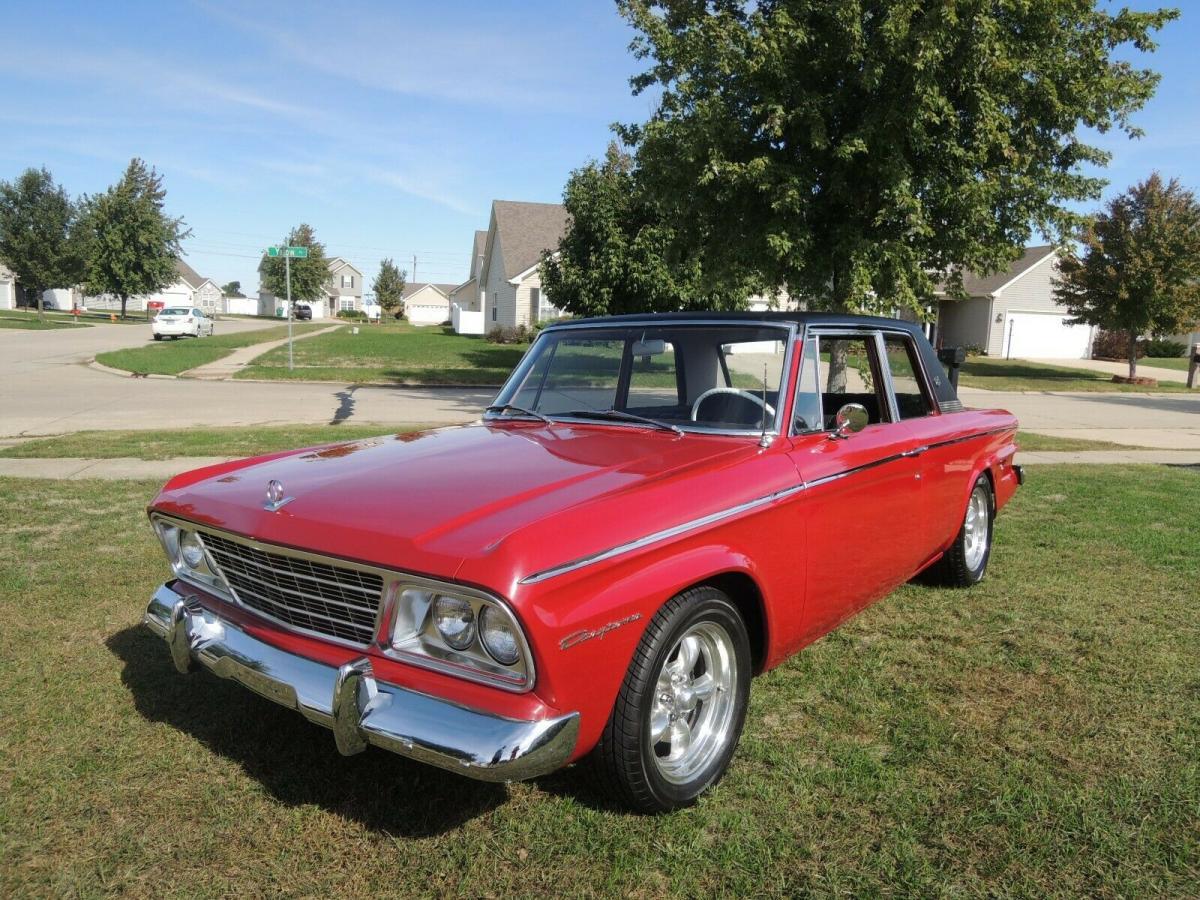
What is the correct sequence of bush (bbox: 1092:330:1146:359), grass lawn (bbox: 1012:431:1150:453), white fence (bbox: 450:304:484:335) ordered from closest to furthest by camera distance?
grass lawn (bbox: 1012:431:1150:453), bush (bbox: 1092:330:1146:359), white fence (bbox: 450:304:484:335)

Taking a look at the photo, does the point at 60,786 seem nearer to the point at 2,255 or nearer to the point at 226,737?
the point at 226,737

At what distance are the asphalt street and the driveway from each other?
2 centimetres

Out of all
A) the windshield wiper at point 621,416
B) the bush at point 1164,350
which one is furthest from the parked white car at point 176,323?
the bush at point 1164,350

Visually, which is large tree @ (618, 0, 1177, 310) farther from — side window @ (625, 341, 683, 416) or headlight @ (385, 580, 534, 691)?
headlight @ (385, 580, 534, 691)

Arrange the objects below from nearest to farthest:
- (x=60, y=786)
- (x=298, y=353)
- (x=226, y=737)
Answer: (x=60, y=786) < (x=226, y=737) < (x=298, y=353)

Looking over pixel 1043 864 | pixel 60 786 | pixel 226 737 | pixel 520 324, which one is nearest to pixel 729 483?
pixel 1043 864

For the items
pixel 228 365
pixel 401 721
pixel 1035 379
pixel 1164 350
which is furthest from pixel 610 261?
pixel 1164 350

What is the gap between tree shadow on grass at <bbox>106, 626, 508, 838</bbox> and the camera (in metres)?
2.81

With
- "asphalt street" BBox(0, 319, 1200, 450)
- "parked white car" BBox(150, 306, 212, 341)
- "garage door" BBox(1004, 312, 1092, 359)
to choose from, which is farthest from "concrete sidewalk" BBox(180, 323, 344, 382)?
"garage door" BBox(1004, 312, 1092, 359)

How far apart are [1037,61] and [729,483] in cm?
1007

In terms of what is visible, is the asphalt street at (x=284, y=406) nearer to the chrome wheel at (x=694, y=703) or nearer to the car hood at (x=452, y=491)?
the car hood at (x=452, y=491)

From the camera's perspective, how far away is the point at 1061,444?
39.4ft

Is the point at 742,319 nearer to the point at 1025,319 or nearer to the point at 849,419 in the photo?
the point at 849,419

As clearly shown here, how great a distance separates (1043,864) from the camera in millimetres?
2537
